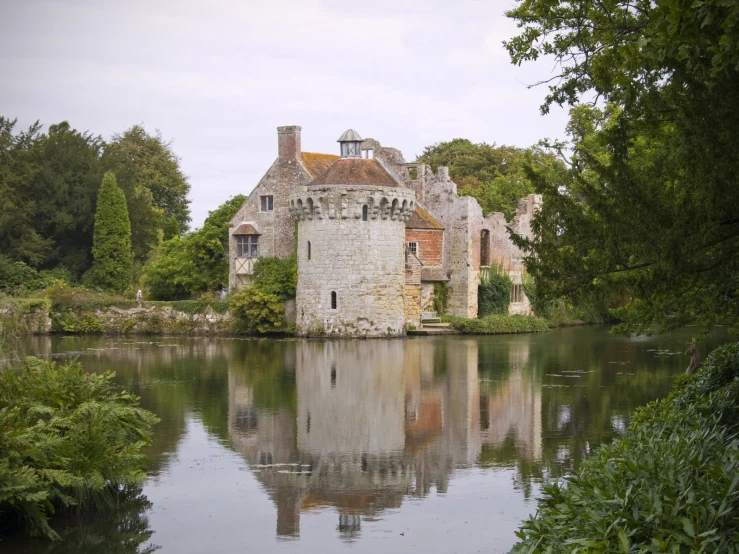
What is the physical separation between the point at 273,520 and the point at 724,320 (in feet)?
25.0

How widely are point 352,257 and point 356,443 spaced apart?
21.1 m

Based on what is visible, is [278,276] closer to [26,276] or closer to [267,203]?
[267,203]

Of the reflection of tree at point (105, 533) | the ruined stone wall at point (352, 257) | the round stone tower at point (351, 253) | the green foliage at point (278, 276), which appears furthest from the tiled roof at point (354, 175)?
the reflection of tree at point (105, 533)

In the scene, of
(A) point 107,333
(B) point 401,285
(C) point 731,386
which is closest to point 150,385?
(C) point 731,386

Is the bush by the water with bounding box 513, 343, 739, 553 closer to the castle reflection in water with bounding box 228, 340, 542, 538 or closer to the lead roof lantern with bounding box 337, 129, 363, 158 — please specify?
the castle reflection in water with bounding box 228, 340, 542, 538

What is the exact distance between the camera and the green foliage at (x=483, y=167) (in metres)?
52.7

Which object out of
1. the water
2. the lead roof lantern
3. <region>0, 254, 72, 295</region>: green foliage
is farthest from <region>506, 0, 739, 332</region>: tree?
<region>0, 254, 72, 295</region>: green foliage

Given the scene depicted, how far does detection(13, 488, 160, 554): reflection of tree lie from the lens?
9.84 metres

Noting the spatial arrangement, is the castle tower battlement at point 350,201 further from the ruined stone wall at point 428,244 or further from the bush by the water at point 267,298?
the ruined stone wall at point 428,244

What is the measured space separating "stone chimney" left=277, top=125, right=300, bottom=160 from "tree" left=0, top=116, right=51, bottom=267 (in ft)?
43.6

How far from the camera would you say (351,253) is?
3612 cm

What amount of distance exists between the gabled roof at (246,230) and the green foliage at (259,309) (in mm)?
3164

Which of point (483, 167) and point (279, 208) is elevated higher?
point (483, 167)

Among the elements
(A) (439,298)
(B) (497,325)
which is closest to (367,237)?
(A) (439,298)
